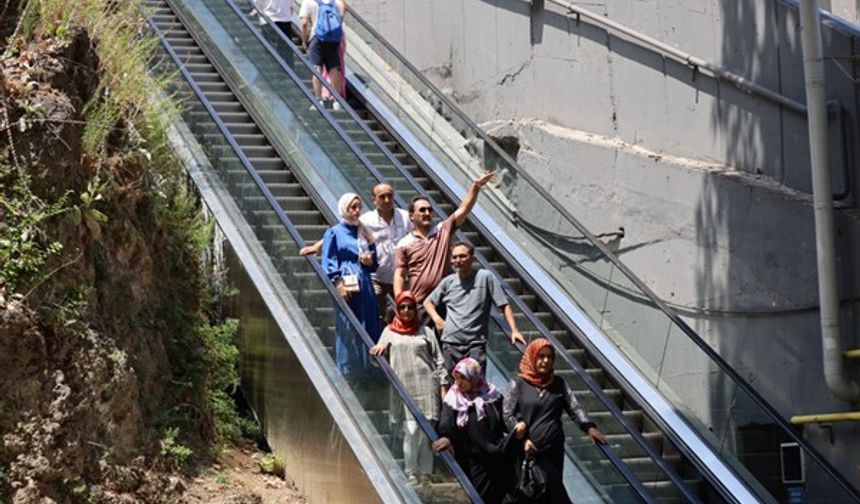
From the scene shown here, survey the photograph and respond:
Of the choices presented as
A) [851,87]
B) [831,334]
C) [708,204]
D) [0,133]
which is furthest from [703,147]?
[0,133]

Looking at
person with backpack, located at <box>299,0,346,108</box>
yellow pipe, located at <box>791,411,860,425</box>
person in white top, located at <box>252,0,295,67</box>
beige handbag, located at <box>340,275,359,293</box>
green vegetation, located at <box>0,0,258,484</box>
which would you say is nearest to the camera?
green vegetation, located at <box>0,0,258,484</box>

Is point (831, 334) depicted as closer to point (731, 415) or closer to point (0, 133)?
point (731, 415)

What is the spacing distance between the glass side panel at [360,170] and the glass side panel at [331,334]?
1.29ft

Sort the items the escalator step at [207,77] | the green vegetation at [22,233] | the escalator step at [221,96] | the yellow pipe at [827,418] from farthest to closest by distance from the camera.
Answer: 1. the escalator step at [207,77]
2. the escalator step at [221,96]
3. the yellow pipe at [827,418]
4. the green vegetation at [22,233]

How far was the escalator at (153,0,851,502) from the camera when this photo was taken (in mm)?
11977

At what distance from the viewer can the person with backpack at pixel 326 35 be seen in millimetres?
18375

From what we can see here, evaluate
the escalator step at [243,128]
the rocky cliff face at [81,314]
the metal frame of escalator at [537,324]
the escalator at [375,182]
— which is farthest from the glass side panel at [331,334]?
the escalator step at [243,128]

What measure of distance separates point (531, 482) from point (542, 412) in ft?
1.47

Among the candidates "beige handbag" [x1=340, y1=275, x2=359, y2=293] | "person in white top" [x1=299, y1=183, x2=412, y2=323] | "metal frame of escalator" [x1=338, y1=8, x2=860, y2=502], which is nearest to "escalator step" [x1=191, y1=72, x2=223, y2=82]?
"metal frame of escalator" [x1=338, y1=8, x2=860, y2=502]

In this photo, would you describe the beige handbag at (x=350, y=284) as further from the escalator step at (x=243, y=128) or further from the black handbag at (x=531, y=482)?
the escalator step at (x=243, y=128)

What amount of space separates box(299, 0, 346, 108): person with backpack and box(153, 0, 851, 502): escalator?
1.13ft

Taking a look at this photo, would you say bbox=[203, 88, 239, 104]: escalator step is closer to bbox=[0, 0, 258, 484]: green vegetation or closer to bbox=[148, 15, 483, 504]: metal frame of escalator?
bbox=[148, 15, 483, 504]: metal frame of escalator

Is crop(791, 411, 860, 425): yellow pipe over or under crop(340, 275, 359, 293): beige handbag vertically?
under

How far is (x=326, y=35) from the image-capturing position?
1836 cm
